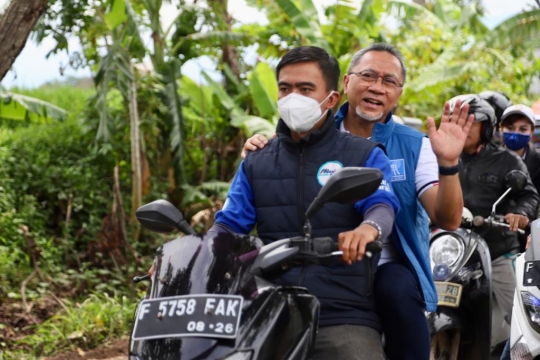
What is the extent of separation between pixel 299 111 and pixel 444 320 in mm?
2268

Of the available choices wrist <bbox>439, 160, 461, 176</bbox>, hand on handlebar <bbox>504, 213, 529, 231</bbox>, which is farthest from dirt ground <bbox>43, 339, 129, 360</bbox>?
wrist <bbox>439, 160, 461, 176</bbox>

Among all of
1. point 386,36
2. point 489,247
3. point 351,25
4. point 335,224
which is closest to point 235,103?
point 351,25

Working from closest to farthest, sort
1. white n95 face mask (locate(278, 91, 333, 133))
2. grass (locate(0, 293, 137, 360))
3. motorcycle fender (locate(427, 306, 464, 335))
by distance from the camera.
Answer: white n95 face mask (locate(278, 91, 333, 133)) → motorcycle fender (locate(427, 306, 464, 335)) → grass (locate(0, 293, 137, 360))

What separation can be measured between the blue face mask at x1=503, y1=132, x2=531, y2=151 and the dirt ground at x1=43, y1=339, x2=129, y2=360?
10.8ft

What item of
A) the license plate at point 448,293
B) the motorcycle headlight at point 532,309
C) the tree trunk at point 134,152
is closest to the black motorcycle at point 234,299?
the motorcycle headlight at point 532,309

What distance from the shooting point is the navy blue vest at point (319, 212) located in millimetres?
3389

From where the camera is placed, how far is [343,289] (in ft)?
11.2

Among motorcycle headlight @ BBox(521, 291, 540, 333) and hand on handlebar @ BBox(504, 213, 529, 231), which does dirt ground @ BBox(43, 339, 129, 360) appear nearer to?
hand on handlebar @ BBox(504, 213, 529, 231)

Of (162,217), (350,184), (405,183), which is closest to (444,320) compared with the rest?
(405,183)

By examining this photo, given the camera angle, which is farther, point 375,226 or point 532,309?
point 532,309

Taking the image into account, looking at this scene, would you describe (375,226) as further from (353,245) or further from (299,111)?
(299,111)

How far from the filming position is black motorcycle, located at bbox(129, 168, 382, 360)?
2756 mm

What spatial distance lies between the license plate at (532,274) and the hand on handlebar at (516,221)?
4.66 ft

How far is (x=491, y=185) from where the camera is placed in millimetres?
6309
